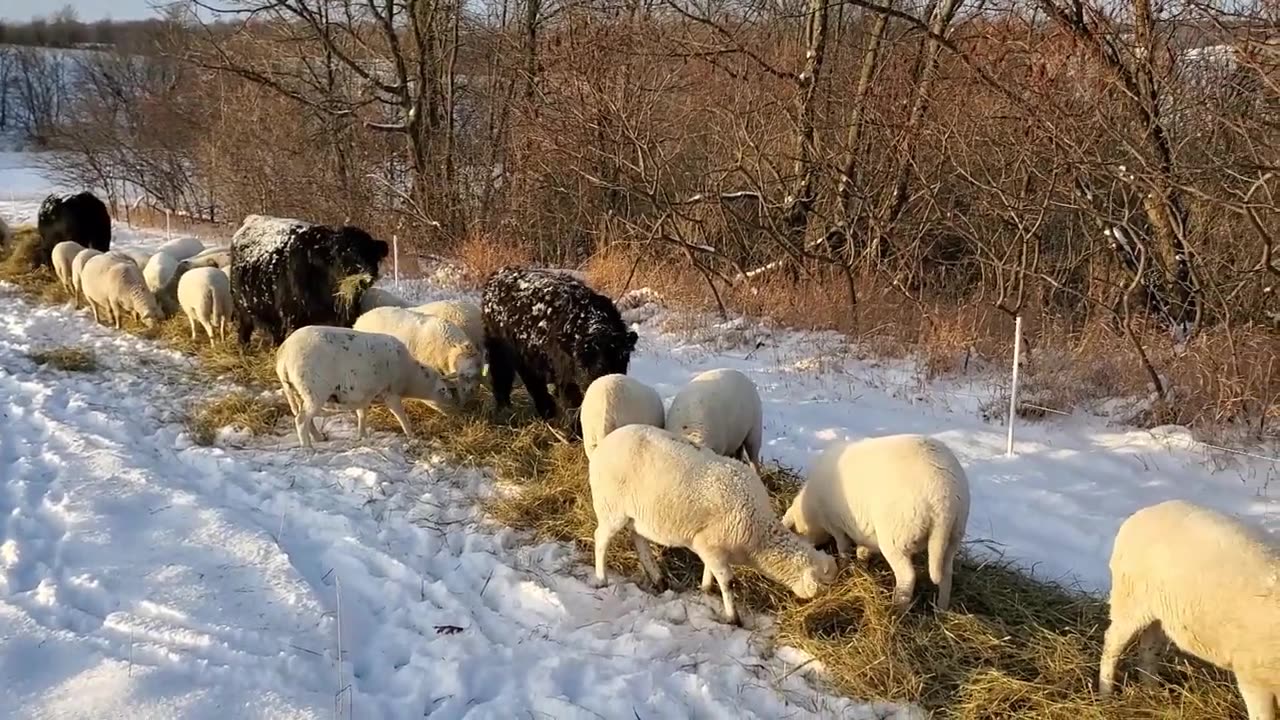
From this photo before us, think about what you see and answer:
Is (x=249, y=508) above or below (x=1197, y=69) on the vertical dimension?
below

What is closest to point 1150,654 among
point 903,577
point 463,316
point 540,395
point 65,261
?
point 903,577

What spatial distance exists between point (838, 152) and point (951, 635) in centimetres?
810

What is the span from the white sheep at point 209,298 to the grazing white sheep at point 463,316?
9.63 ft

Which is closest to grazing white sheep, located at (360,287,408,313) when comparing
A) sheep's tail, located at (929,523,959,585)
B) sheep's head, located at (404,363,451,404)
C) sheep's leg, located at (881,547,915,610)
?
sheep's head, located at (404,363,451,404)

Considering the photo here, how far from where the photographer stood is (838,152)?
11.2 meters

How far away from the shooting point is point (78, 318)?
39.3 ft

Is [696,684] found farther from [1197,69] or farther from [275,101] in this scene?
[275,101]

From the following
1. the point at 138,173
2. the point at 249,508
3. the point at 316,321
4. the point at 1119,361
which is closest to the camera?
the point at 249,508

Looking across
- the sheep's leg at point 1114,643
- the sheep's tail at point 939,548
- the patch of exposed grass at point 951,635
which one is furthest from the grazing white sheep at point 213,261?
the sheep's leg at point 1114,643

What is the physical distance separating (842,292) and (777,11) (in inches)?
174

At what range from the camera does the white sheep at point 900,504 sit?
14.1 ft

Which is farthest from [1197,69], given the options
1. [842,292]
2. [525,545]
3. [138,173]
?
[138,173]

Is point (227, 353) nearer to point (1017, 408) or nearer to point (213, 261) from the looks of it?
point (213, 261)

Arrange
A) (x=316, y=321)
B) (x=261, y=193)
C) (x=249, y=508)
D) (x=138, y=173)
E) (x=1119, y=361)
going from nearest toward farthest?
(x=249, y=508) < (x=1119, y=361) < (x=316, y=321) < (x=261, y=193) < (x=138, y=173)
